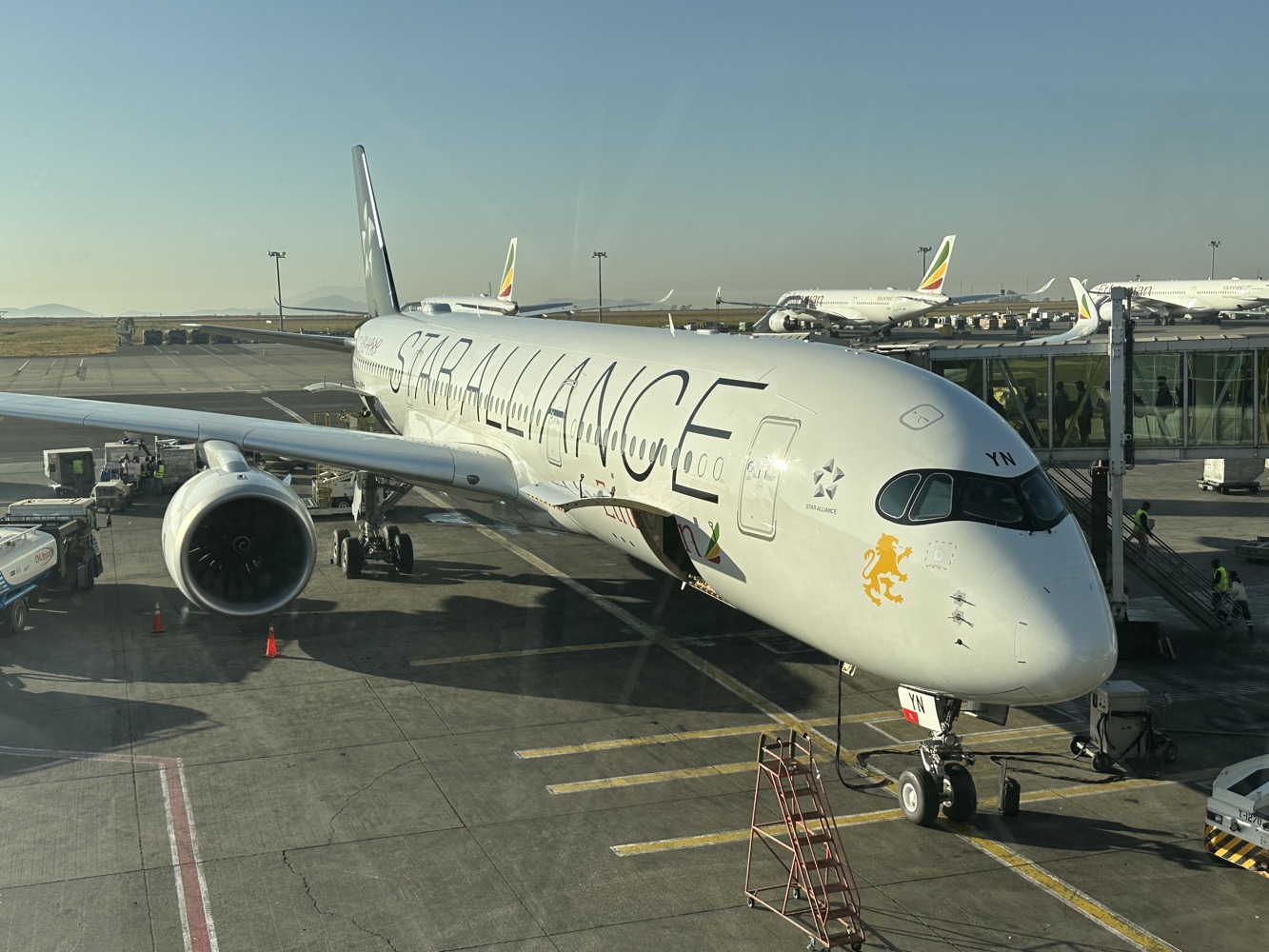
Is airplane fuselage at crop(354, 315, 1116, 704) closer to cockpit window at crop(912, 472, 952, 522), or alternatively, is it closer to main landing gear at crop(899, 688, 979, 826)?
cockpit window at crop(912, 472, 952, 522)

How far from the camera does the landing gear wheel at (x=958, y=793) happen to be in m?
12.9

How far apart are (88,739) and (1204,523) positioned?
26794 mm

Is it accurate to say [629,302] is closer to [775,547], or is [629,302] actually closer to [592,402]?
[592,402]

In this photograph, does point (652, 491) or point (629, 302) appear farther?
point (629, 302)

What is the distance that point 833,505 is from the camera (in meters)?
12.7

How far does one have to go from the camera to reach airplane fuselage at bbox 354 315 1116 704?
11.1 metres

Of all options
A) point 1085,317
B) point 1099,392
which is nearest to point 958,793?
point 1099,392

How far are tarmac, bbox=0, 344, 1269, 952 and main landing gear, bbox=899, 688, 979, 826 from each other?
0.74 ft

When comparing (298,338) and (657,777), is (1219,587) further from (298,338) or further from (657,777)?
(298,338)

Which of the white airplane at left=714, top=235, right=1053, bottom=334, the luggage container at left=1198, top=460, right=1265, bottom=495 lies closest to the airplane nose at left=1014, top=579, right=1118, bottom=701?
the luggage container at left=1198, top=460, right=1265, bottom=495

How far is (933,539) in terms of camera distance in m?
11.6

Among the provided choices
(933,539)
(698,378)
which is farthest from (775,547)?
(698,378)

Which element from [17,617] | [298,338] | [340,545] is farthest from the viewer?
[298,338]

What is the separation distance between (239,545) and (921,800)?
11.4 m
